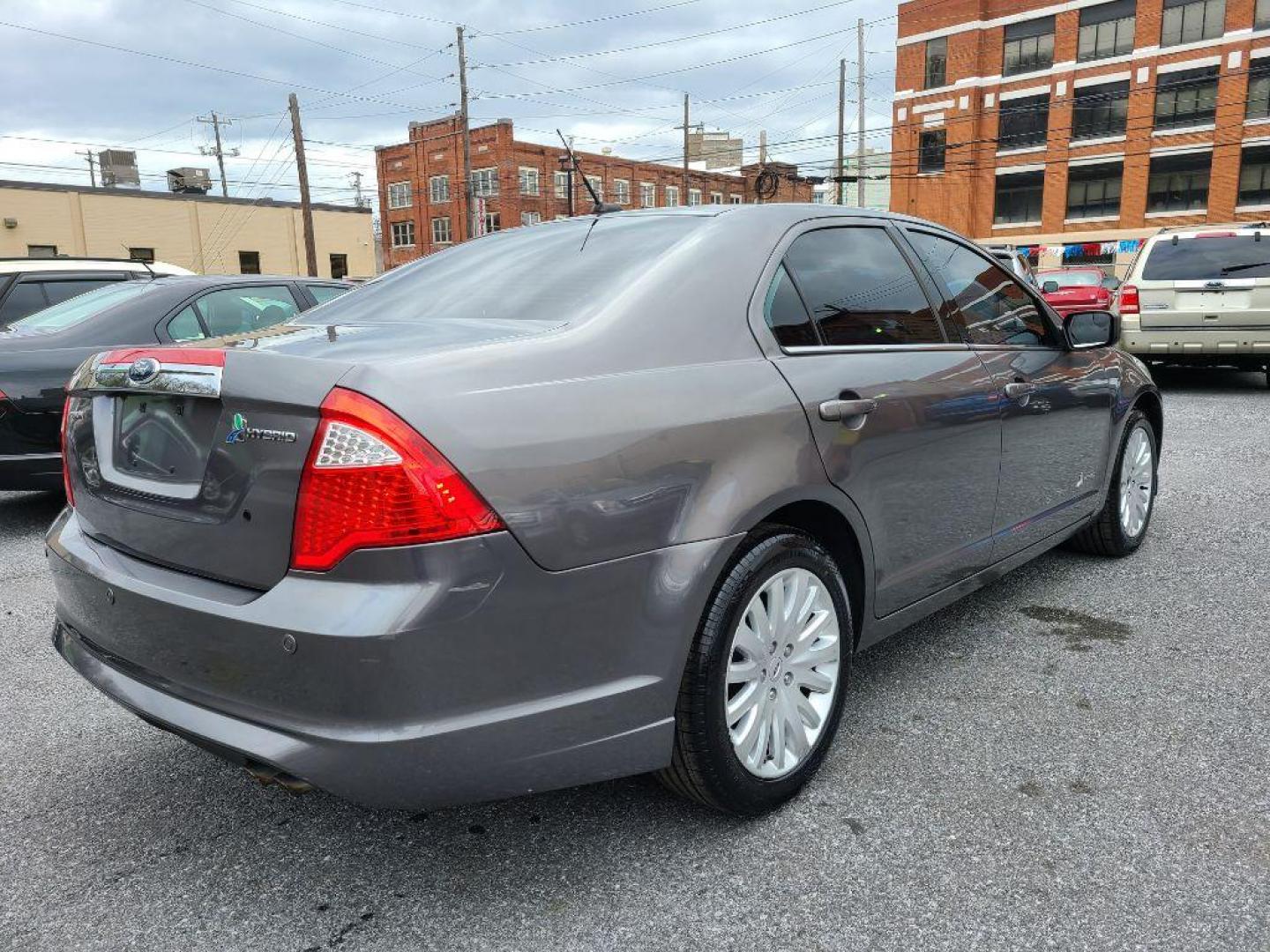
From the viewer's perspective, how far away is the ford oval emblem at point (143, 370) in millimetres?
2041

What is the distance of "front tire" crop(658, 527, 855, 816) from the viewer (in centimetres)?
214

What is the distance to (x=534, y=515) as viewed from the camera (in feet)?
5.90

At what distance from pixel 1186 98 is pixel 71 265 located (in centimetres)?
4471

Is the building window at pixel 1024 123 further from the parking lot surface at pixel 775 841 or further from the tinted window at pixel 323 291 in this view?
the parking lot surface at pixel 775 841

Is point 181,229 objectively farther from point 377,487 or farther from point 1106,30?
point 377,487

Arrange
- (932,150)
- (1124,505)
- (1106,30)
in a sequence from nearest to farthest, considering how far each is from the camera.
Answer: (1124,505)
(1106,30)
(932,150)

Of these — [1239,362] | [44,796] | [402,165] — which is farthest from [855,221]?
[402,165]

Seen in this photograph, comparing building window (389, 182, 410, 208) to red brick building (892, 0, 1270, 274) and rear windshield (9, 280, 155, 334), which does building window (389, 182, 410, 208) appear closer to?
red brick building (892, 0, 1270, 274)

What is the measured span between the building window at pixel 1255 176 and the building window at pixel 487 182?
1473 inches

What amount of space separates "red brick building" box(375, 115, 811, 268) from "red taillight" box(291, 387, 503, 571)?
174 feet

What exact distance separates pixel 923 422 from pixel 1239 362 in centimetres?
968

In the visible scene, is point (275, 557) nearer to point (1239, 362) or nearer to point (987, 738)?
point (987, 738)

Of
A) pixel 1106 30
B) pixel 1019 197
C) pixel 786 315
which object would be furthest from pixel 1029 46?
pixel 786 315

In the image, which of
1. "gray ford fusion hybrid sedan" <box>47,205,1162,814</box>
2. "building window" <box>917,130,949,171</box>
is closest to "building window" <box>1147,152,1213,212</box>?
"building window" <box>917,130,949,171</box>
